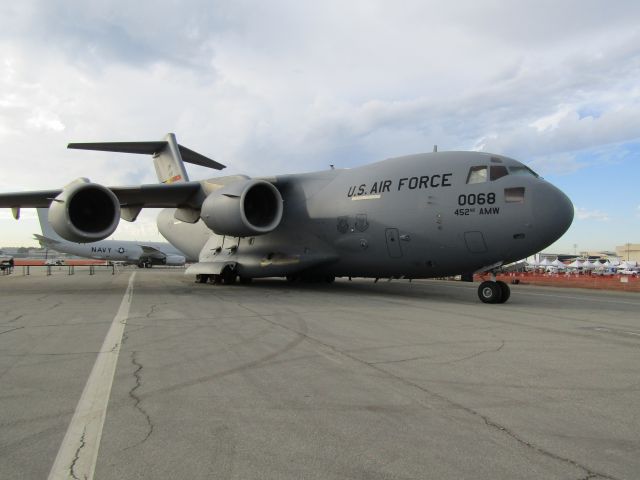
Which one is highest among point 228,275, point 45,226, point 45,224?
point 45,224

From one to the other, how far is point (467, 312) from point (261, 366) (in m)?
5.83

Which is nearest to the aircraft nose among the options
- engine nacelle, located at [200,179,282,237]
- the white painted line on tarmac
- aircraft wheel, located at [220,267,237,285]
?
engine nacelle, located at [200,179,282,237]

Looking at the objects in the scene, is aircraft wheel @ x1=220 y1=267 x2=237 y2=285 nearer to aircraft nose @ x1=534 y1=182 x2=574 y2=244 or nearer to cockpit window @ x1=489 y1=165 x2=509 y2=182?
cockpit window @ x1=489 y1=165 x2=509 y2=182

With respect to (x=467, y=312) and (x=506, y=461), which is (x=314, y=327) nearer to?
(x=467, y=312)

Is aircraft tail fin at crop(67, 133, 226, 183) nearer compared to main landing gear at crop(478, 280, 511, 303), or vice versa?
main landing gear at crop(478, 280, 511, 303)

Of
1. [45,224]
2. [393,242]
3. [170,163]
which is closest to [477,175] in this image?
[393,242]

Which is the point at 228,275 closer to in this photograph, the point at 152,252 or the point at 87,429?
the point at 87,429

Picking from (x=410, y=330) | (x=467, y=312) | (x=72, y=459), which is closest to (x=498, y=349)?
(x=410, y=330)

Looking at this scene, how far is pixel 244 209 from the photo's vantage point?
14.0m

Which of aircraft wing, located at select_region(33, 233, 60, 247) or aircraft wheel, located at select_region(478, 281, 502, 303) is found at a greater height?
aircraft wing, located at select_region(33, 233, 60, 247)

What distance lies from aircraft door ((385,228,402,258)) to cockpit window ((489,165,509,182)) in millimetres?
2707

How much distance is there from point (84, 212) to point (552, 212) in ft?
40.9

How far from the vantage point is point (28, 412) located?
11.0 feet

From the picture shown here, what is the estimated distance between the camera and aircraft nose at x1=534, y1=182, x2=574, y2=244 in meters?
10.5
